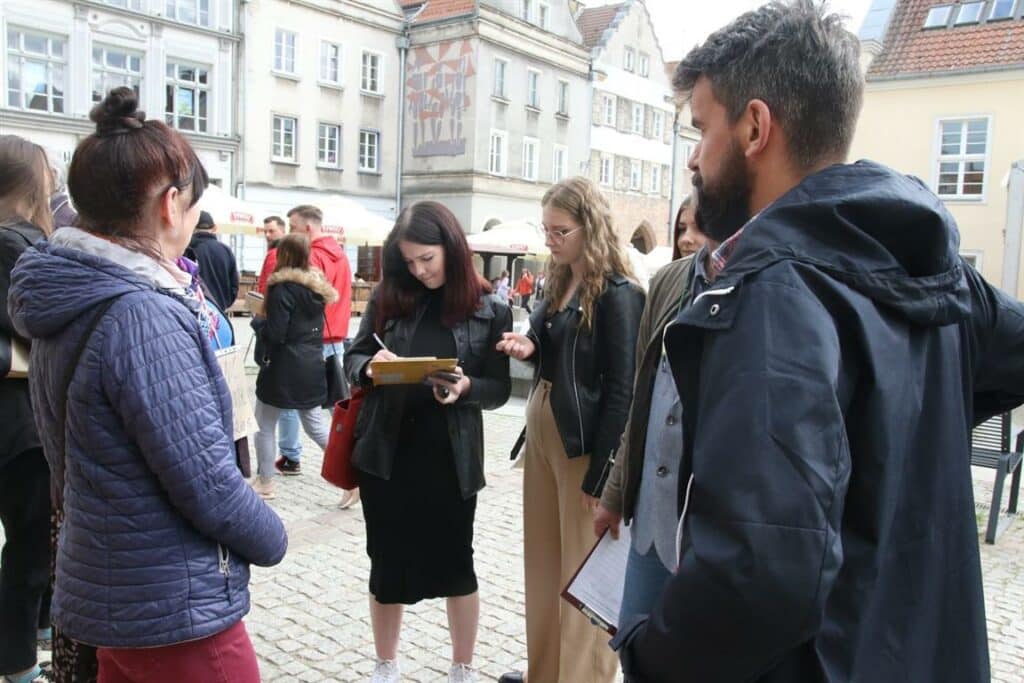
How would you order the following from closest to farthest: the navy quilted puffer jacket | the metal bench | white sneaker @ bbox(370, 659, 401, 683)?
the navy quilted puffer jacket, white sneaker @ bbox(370, 659, 401, 683), the metal bench

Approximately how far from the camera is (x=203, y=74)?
26688 mm

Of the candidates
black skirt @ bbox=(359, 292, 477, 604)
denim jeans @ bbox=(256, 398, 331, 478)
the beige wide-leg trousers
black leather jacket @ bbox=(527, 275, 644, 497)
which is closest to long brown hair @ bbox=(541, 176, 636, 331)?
black leather jacket @ bbox=(527, 275, 644, 497)

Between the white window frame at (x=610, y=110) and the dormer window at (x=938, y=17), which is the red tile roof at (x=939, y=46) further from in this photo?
the white window frame at (x=610, y=110)

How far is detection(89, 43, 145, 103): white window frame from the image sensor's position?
79.3ft

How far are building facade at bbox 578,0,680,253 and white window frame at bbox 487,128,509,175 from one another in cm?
539

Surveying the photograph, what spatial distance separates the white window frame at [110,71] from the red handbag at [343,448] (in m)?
24.3

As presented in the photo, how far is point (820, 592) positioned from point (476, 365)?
2.32 metres

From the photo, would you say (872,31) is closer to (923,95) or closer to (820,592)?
(923,95)

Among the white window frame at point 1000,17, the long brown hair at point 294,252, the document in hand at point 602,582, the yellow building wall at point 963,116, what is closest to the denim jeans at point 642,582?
the document in hand at point 602,582

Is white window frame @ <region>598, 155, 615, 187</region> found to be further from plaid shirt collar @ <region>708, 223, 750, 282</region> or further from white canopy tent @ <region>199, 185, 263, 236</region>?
plaid shirt collar @ <region>708, 223, 750, 282</region>

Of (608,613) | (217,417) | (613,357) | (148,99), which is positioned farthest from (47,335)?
(148,99)

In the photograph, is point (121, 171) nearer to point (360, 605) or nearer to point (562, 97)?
point (360, 605)

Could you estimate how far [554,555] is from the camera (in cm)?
343

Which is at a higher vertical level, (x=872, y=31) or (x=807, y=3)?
(x=872, y=31)
